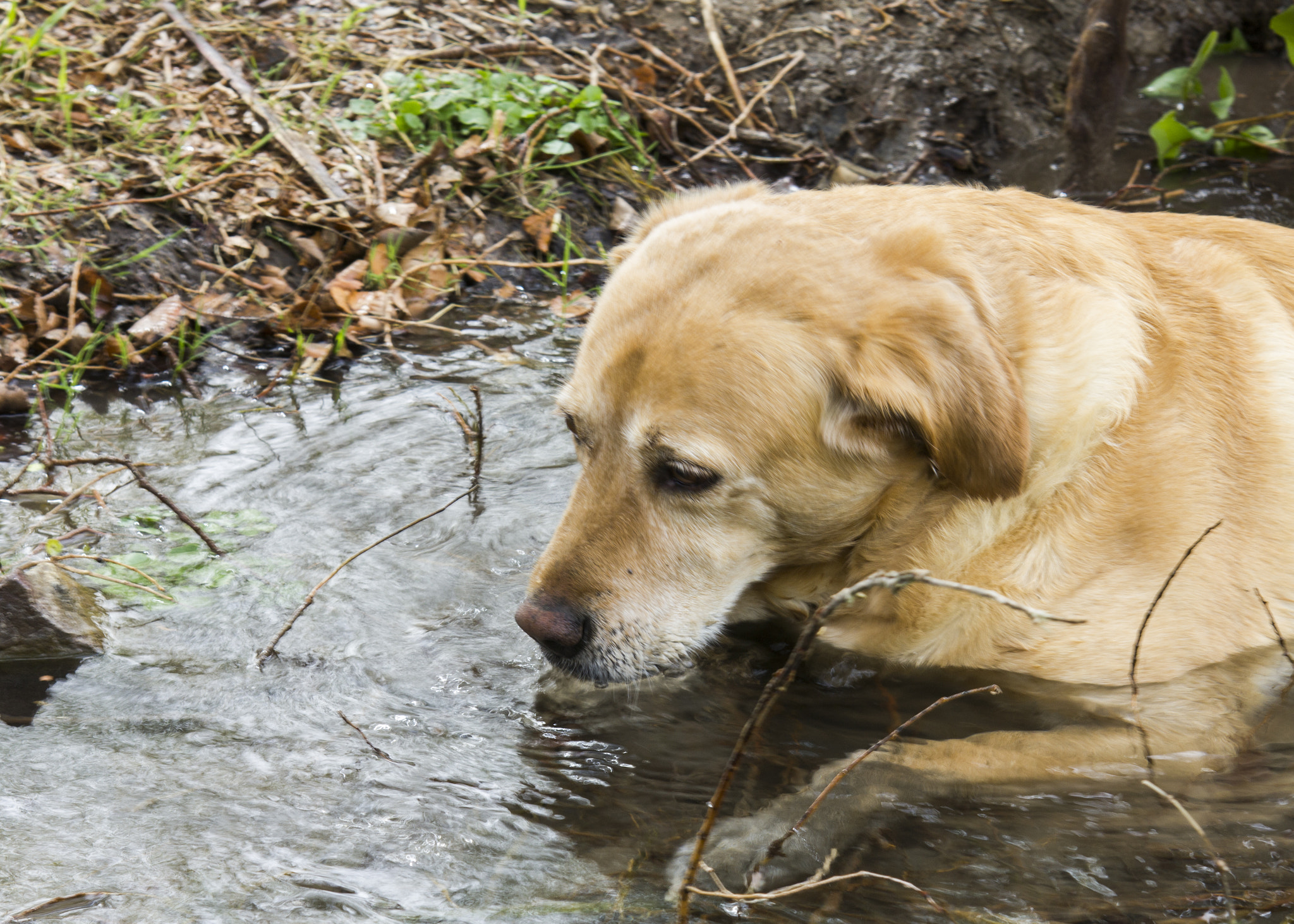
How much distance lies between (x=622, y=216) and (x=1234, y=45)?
17.7 ft

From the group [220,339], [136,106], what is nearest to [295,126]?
[136,106]

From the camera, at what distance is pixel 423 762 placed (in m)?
2.59

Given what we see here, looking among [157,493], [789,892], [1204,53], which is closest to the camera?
[789,892]

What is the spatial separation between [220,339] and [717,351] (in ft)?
10.2

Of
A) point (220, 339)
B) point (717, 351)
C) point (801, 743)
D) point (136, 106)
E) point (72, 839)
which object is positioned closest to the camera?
point (72, 839)

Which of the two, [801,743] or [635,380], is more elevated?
[635,380]

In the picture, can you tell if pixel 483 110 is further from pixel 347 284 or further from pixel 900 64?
pixel 900 64

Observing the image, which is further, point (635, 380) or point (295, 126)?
point (295, 126)

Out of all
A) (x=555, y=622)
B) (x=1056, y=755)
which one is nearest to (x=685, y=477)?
(x=555, y=622)

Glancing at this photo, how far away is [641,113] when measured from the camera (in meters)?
6.44

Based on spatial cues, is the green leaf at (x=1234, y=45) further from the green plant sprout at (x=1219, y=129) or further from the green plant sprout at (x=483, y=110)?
the green plant sprout at (x=483, y=110)

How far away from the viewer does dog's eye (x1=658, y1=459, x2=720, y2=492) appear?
267 cm

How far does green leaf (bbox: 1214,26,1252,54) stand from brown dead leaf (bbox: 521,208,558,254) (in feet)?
18.7

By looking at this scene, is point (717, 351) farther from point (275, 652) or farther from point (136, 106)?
point (136, 106)
